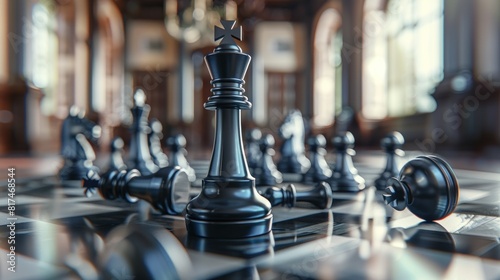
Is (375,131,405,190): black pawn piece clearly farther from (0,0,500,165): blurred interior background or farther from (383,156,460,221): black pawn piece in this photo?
(0,0,500,165): blurred interior background

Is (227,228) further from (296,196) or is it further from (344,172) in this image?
(344,172)

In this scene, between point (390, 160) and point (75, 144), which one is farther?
point (75, 144)

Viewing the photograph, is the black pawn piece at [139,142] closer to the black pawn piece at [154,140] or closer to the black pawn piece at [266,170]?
the black pawn piece at [154,140]

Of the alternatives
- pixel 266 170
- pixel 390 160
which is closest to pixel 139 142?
pixel 266 170

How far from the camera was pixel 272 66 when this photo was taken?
31.0ft

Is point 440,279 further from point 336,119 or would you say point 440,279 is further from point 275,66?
point 275,66

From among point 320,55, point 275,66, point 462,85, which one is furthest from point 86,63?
point 462,85

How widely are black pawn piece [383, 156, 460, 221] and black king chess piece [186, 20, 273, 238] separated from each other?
0.95ft

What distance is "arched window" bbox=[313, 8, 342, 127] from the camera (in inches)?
340

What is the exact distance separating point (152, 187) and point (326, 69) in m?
8.67

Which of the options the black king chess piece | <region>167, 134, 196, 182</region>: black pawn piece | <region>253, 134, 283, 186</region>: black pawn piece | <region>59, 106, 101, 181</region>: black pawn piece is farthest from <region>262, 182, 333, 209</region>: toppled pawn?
<region>59, 106, 101, 181</region>: black pawn piece

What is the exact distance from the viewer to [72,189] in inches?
58.7

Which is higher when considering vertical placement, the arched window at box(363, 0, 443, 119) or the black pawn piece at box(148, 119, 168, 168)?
the arched window at box(363, 0, 443, 119)

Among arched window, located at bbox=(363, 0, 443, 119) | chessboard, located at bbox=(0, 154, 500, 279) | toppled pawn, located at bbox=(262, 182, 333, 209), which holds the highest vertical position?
arched window, located at bbox=(363, 0, 443, 119)
